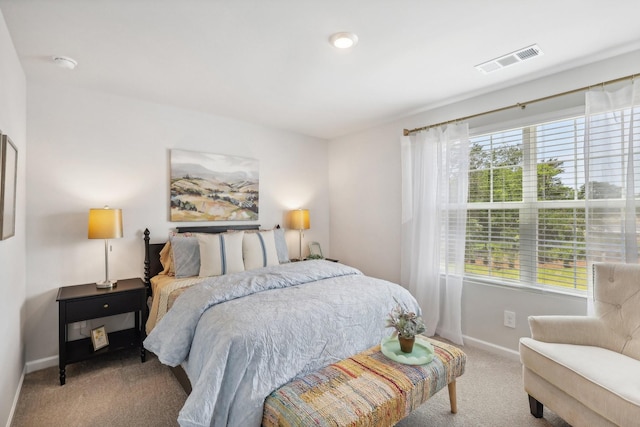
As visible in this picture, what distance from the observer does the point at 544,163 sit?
2.67m

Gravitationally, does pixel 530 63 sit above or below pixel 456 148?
above

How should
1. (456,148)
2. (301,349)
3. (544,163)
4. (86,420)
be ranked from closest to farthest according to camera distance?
(301,349)
(86,420)
(544,163)
(456,148)

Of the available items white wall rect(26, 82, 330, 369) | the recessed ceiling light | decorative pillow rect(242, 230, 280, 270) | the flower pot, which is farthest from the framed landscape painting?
the flower pot

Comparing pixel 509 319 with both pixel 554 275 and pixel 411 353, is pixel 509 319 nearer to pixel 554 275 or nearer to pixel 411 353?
pixel 554 275

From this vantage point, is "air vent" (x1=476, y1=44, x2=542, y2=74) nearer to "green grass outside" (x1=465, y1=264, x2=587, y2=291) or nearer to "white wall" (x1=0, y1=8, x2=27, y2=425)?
"green grass outside" (x1=465, y1=264, x2=587, y2=291)

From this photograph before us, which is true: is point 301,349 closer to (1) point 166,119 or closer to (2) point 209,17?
(2) point 209,17

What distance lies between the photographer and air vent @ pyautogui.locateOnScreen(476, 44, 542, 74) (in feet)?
7.33

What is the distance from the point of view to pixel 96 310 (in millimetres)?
2553

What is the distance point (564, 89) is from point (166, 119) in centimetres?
369

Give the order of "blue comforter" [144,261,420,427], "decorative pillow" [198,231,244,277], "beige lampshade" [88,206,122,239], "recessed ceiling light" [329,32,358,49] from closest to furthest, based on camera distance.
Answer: "blue comforter" [144,261,420,427] → "recessed ceiling light" [329,32,358,49] → "beige lampshade" [88,206,122,239] → "decorative pillow" [198,231,244,277]

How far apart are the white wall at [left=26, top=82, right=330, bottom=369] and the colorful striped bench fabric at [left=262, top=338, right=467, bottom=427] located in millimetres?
2286

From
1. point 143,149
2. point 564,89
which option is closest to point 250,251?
point 143,149

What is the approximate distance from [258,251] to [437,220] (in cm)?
189

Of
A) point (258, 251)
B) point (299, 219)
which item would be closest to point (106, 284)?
point (258, 251)
